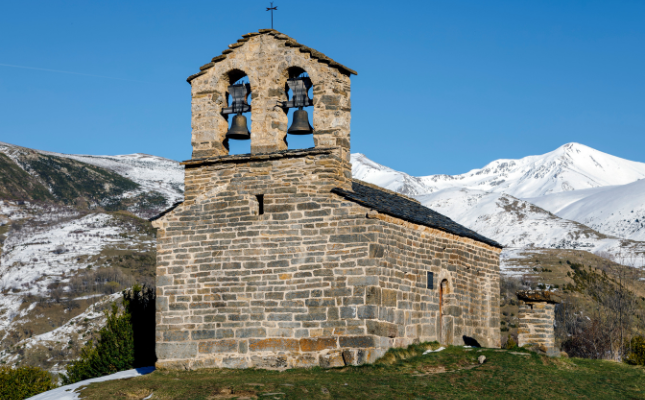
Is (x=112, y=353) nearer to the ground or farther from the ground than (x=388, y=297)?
nearer to the ground

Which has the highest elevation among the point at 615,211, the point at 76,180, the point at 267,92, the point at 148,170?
the point at 148,170

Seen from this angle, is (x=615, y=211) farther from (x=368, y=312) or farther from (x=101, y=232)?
(x=368, y=312)

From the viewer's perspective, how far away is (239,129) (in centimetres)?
1694

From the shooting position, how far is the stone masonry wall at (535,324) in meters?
19.5

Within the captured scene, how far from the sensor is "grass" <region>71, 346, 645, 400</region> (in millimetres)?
13375

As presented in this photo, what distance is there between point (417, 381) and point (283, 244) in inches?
164

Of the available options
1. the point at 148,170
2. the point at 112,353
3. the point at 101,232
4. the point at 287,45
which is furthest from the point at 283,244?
the point at 148,170

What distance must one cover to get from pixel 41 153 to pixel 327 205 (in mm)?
137578

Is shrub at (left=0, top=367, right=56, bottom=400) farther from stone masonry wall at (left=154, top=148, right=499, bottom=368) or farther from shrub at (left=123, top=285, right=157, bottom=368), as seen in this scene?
stone masonry wall at (left=154, top=148, right=499, bottom=368)

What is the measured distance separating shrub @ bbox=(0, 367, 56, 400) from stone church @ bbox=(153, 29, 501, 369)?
5806 mm

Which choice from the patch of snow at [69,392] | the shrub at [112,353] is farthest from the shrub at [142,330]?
the patch of snow at [69,392]

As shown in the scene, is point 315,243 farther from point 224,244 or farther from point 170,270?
point 170,270

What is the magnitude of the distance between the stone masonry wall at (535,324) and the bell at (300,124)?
7.93m

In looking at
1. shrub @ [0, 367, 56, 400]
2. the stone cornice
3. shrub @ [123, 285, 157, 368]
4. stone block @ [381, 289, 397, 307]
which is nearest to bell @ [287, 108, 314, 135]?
the stone cornice
